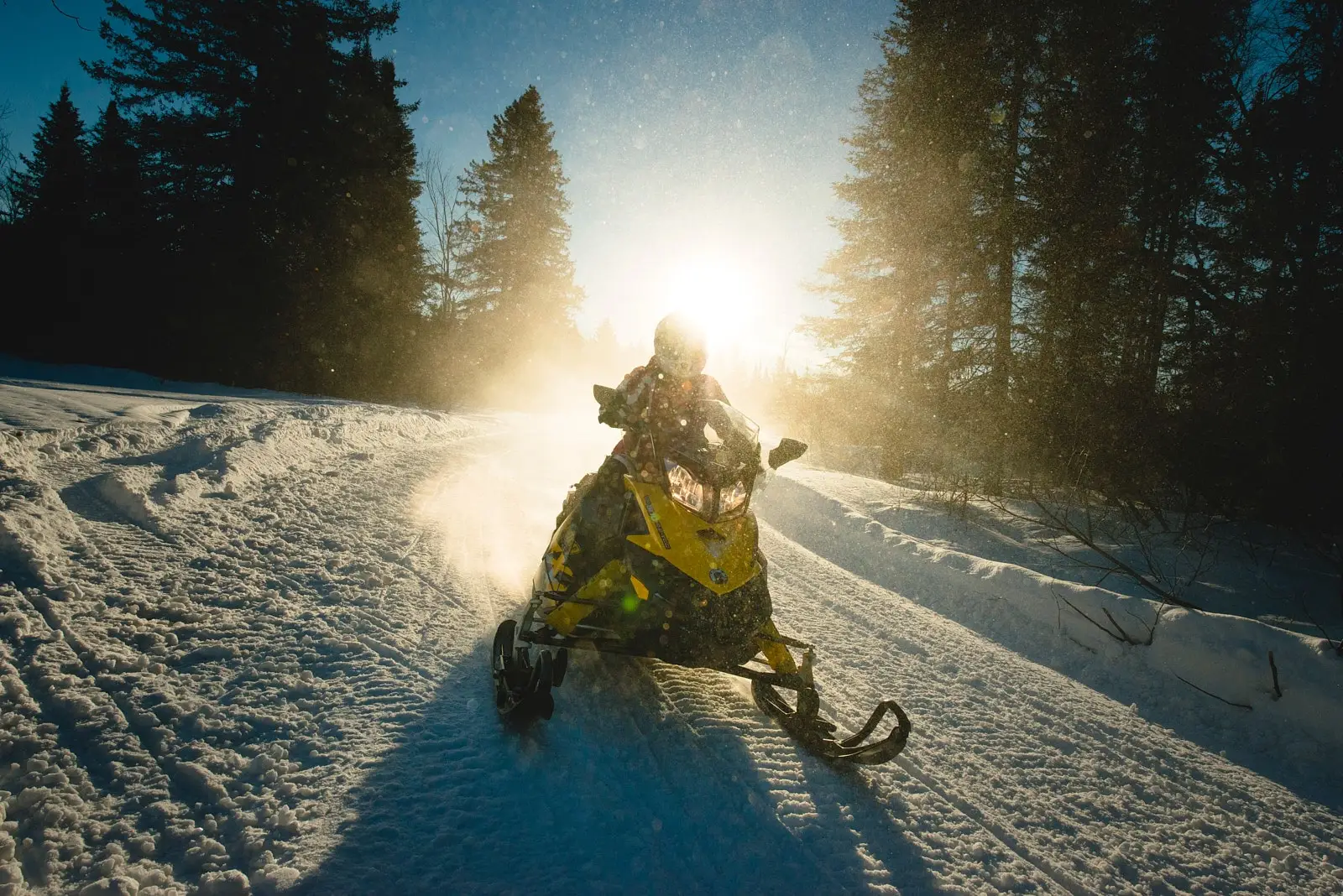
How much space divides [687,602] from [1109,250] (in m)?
9.44

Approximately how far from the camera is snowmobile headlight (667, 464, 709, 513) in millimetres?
2838

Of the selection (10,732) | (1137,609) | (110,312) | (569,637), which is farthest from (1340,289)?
(110,312)

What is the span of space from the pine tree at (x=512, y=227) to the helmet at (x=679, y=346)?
22.7 metres

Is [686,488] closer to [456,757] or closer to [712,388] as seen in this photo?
[712,388]

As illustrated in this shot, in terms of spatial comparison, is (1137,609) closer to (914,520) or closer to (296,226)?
(914,520)

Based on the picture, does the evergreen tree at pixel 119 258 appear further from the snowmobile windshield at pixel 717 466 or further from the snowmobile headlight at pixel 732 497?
the snowmobile headlight at pixel 732 497

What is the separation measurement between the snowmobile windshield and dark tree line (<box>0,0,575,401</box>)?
16461mm

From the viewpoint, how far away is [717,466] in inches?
114

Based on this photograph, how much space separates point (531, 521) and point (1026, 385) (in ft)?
27.0

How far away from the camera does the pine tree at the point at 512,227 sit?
993 inches

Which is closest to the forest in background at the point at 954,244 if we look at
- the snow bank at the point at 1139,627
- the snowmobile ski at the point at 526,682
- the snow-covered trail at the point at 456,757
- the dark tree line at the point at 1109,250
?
the dark tree line at the point at 1109,250

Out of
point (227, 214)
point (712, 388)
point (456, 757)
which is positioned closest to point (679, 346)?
point (712, 388)

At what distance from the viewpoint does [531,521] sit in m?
5.92

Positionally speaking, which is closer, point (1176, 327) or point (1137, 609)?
point (1137, 609)
